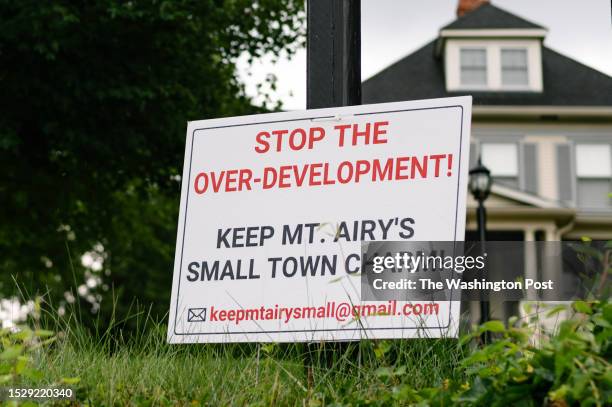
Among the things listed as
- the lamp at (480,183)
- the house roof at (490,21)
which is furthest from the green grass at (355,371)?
the house roof at (490,21)

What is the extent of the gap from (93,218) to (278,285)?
9.92 m

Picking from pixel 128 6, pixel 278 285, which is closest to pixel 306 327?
pixel 278 285

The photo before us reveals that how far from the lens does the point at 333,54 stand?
3.53 m

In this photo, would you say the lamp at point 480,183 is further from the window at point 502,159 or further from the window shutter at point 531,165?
the window shutter at point 531,165

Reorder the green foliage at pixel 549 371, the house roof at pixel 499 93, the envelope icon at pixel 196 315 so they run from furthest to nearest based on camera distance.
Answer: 1. the house roof at pixel 499 93
2. the envelope icon at pixel 196 315
3. the green foliage at pixel 549 371

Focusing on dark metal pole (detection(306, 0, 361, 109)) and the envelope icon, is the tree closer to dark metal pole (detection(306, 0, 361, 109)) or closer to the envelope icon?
dark metal pole (detection(306, 0, 361, 109))

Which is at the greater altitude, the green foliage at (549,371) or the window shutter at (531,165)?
the window shutter at (531,165)

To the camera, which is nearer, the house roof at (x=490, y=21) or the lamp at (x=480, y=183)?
the lamp at (x=480, y=183)

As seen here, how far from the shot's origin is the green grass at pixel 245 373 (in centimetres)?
256

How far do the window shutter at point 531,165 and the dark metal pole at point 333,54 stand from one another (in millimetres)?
18242

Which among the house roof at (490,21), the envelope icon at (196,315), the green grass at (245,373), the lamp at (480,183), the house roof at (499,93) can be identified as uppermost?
the house roof at (490,21)

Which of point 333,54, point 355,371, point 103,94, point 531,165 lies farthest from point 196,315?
point 531,165

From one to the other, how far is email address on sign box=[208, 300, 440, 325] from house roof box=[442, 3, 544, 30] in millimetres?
19700

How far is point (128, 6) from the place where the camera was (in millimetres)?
9641
